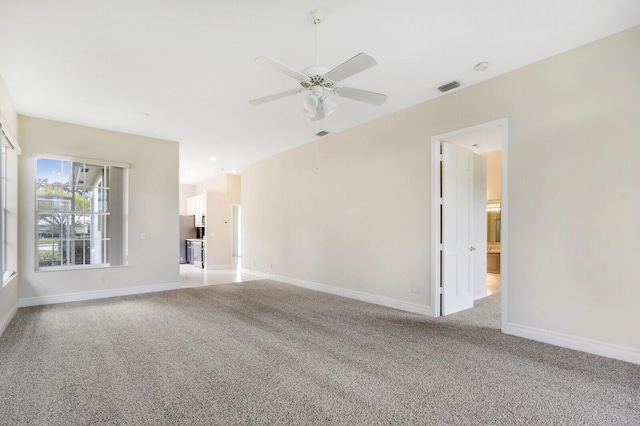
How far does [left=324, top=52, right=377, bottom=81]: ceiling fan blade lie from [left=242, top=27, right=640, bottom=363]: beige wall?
2.35 meters

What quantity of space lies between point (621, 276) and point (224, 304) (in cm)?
499

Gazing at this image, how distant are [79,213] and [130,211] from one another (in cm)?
77

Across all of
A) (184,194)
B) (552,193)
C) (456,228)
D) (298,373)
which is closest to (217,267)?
(184,194)

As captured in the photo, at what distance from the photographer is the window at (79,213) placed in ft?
17.3

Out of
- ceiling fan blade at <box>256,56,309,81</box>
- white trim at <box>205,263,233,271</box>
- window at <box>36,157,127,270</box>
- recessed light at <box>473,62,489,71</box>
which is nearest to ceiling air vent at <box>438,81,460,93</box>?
recessed light at <box>473,62,489,71</box>

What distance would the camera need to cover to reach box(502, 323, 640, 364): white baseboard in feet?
9.53

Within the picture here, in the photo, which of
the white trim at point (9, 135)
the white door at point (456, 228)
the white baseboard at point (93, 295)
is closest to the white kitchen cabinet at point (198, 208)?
the white baseboard at point (93, 295)

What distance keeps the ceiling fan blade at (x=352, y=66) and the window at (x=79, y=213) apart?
17.1 feet

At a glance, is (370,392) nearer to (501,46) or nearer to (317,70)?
(317,70)

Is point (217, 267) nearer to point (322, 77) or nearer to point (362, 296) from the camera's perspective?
point (362, 296)

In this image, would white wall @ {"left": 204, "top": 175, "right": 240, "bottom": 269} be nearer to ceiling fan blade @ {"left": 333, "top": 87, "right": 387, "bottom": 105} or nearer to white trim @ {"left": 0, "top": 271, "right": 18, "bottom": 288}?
white trim @ {"left": 0, "top": 271, "right": 18, "bottom": 288}

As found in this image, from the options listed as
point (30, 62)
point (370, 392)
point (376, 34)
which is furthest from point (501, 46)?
point (30, 62)

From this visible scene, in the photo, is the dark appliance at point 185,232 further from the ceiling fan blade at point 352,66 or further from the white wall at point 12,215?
the ceiling fan blade at point 352,66

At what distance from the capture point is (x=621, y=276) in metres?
2.96
